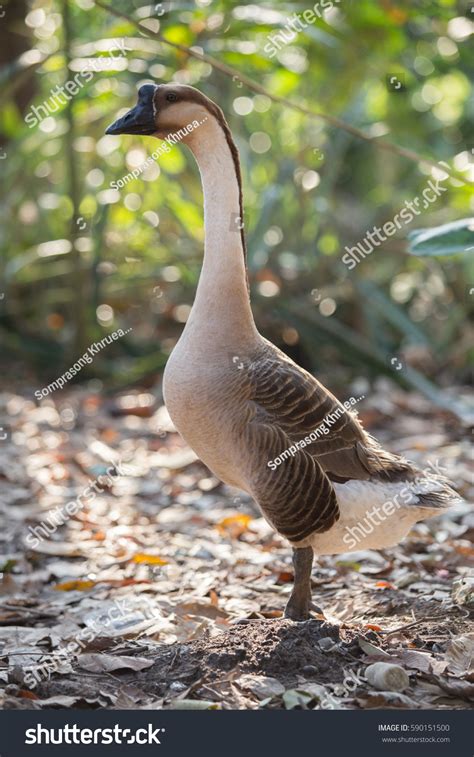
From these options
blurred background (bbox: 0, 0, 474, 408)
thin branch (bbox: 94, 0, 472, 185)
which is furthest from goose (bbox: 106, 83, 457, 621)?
blurred background (bbox: 0, 0, 474, 408)

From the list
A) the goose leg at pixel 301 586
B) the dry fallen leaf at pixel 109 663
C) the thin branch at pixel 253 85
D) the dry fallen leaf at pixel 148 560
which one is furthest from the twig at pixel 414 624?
the thin branch at pixel 253 85

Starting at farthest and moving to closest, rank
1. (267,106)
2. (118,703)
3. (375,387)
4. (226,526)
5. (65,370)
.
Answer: (267,106) → (65,370) → (375,387) → (226,526) → (118,703)

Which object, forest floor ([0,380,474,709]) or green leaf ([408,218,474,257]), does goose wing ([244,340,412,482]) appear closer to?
forest floor ([0,380,474,709])

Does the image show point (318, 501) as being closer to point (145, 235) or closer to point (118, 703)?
point (118, 703)

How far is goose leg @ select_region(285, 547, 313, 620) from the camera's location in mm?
3266

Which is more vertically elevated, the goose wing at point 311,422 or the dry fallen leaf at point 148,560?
the goose wing at point 311,422

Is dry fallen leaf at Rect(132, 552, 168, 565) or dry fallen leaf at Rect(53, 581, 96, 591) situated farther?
dry fallen leaf at Rect(132, 552, 168, 565)

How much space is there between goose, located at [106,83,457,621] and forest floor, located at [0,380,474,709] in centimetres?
34

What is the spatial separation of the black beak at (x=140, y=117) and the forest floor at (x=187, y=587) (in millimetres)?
1680

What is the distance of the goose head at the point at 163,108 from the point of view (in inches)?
120

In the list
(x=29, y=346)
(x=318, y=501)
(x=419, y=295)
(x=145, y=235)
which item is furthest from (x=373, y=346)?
(x=318, y=501)

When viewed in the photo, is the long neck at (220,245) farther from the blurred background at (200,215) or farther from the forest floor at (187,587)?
the blurred background at (200,215)

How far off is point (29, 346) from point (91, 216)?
1115 mm

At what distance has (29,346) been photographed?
7.25 m
